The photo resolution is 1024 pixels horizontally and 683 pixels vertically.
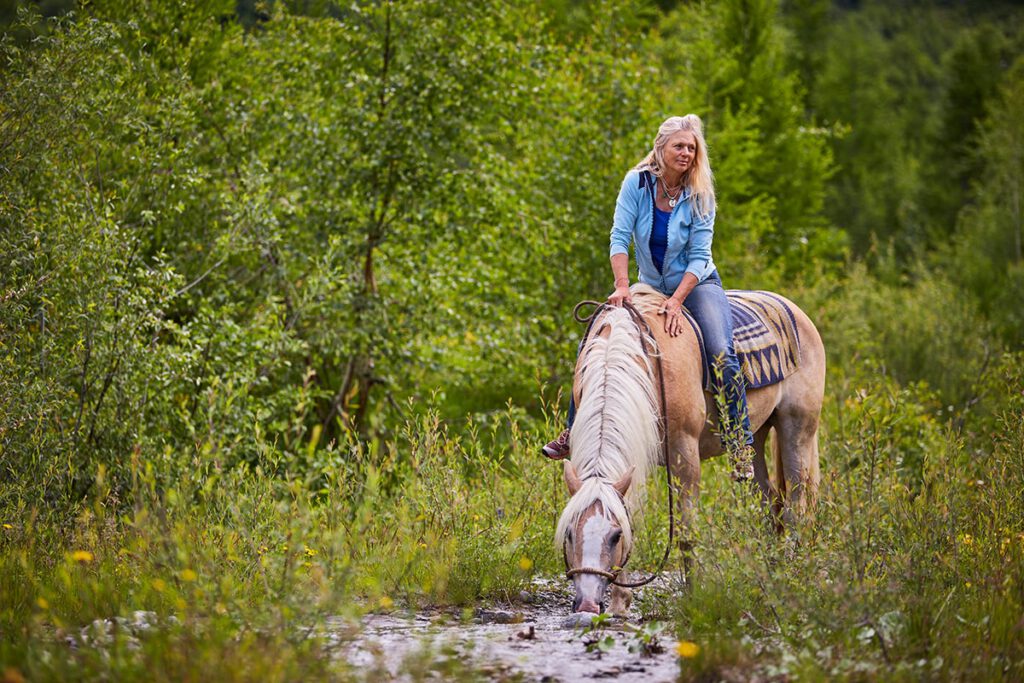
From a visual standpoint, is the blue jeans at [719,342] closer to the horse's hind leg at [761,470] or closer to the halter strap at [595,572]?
the horse's hind leg at [761,470]

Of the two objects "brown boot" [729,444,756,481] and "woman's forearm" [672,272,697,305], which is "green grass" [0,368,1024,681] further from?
"woman's forearm" [672,272,697,305]

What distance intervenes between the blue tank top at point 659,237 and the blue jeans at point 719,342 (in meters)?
0.28

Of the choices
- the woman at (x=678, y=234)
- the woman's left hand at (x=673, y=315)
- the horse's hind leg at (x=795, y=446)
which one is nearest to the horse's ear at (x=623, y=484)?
the woman at (x=678, y=234)

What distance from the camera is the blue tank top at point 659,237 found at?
19.1ft

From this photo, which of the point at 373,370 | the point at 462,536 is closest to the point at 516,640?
the point at 462,536

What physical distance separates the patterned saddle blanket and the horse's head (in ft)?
4.55

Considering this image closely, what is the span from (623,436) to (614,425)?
0.23ft

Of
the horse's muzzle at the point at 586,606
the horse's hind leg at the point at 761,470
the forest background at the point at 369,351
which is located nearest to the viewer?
the forest background at the point at 369,351

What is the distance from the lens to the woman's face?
5691mm

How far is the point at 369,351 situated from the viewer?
10711 mm

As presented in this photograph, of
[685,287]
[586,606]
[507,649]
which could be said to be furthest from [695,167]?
[507,649]

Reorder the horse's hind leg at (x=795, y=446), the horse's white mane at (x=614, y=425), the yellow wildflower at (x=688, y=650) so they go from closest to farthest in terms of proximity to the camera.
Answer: the yellow wildflower at (x=688, y=650), the horse's white mane at (x=614, y=425), the horse's hind leg at (x=795, y=446)

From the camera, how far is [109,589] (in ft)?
14.4

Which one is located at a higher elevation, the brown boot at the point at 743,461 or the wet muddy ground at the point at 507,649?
the brown boot at the point at 743,461
